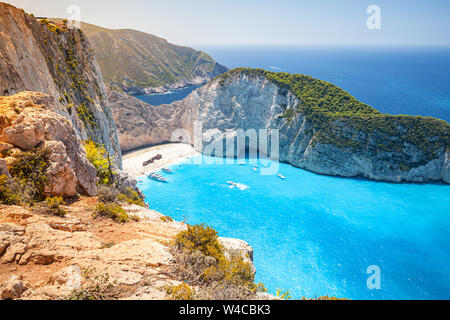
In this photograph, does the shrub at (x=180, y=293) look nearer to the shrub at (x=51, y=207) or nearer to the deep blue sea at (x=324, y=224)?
the shrub at (x=51, y=207)

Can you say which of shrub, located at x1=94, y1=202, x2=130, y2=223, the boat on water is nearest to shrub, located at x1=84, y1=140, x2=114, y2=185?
shrub, located at x1=94, y1=202, x2=130, y2=223

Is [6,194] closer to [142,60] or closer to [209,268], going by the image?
[209,268]

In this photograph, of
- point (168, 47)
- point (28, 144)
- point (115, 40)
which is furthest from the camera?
point (168, 47)

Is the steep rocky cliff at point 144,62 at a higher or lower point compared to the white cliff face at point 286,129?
higher

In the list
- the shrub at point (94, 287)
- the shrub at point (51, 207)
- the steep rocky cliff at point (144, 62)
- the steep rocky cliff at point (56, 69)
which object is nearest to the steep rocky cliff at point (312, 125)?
the steep rocky cliff at point (56, 69)

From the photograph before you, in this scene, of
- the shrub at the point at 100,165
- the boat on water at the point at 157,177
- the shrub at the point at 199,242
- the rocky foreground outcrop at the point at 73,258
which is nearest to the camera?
the rocky foreground outcrop at the point at 73,258

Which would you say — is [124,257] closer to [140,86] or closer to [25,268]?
[25,268]

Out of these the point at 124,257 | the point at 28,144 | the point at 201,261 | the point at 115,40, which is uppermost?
the point at 115,40
